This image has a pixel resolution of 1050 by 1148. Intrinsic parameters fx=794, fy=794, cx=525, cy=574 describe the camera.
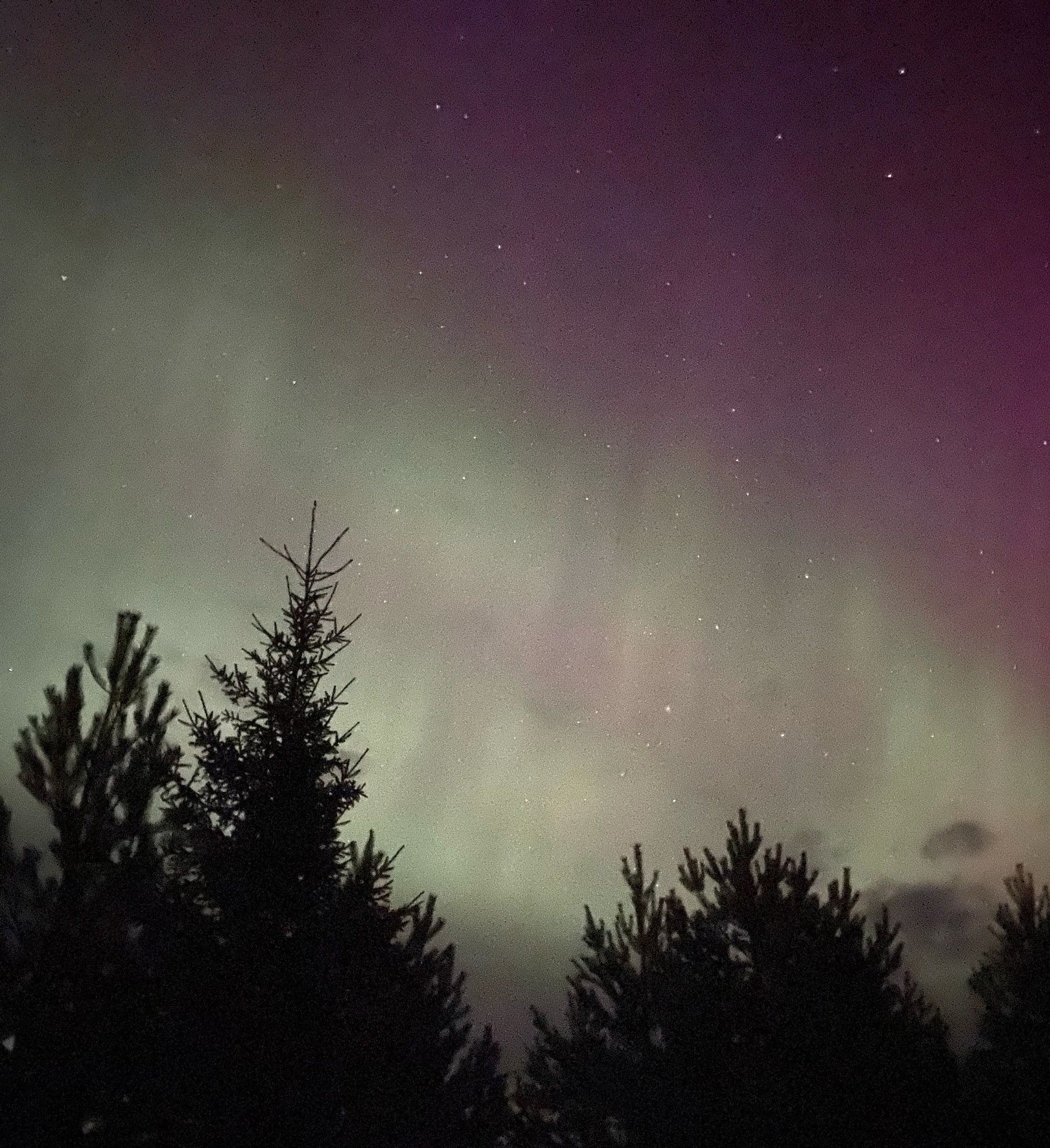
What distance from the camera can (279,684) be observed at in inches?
A: 300

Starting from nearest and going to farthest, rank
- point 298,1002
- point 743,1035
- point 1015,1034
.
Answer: point 298,1002 < point 743,1035 < point 1015,1034

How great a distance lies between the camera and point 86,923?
21.5 ft

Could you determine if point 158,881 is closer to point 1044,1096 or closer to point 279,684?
point 279,684

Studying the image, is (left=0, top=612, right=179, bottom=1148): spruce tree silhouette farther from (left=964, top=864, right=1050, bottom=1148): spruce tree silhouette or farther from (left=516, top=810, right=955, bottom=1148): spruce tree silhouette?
(left=964, top=864, right=1050, bottom=1148): spruce tree silhouette

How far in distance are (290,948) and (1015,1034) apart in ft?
40.8

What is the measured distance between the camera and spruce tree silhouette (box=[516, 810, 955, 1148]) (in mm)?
8516

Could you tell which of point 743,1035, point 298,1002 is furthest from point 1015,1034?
point 298,1002

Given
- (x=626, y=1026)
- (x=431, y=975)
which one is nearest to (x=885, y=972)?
(x=626, y=1026)

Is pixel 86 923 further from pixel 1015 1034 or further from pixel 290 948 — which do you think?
pixel 1015 1034

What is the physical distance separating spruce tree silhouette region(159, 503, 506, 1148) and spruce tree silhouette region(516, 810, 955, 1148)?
3.14m

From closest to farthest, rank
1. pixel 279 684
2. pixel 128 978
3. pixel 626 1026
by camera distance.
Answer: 1. pixel 128 978
2. pixel 279 684
3. pixel 626 1026

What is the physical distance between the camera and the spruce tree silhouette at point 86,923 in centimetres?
582

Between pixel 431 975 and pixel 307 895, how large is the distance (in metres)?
7.04

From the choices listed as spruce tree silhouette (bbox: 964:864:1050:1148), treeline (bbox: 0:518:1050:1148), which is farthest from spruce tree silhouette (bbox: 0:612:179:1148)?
spruce tree silhouette (bbox: 964:864:1050:1148)
